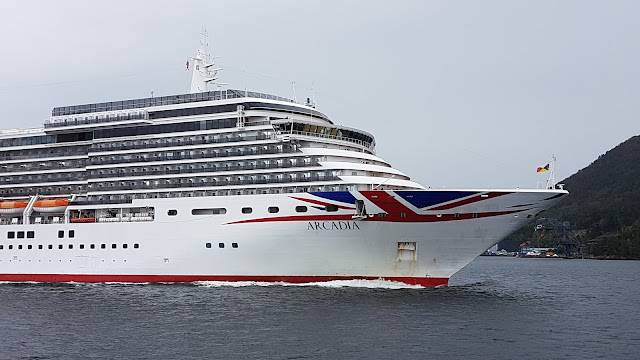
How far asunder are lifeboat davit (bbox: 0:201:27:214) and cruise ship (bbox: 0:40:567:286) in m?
0.08

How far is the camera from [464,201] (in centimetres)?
3088

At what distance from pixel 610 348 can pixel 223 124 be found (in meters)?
22.9

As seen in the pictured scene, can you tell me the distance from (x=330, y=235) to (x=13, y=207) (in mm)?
21311

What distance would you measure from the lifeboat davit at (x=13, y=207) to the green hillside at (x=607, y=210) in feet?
343

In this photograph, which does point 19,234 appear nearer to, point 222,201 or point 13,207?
point 13,207

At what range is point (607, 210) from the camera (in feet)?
479

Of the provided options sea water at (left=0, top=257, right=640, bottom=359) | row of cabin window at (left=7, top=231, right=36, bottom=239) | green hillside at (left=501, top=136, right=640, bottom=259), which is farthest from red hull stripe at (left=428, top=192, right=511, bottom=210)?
green hillside at (left=501, top=136, right=640, bottom=259)

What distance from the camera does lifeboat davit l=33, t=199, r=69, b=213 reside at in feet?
126

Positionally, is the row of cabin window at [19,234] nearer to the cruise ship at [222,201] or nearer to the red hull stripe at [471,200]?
the cruise ship at [222,201]

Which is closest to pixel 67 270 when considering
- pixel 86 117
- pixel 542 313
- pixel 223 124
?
pixel 86 117

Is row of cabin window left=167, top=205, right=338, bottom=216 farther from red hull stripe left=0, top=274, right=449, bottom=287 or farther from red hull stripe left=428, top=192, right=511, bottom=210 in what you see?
red hull stripe left=428, top=192, right=511, bottom=210

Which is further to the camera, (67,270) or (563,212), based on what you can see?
(563,212)

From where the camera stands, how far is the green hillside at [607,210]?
119838 millimetres

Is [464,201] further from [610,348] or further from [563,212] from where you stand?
[563,212]
